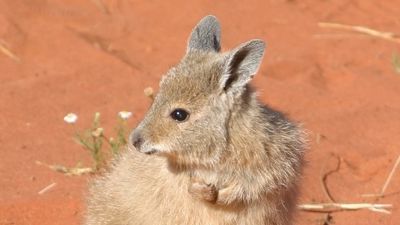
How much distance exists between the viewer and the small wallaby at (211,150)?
411cm

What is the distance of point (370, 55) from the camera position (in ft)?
25.7

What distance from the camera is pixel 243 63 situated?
4121mm

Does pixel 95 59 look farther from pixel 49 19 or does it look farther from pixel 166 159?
Result: pixel 166 159

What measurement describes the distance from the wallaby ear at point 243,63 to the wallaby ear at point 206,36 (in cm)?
35

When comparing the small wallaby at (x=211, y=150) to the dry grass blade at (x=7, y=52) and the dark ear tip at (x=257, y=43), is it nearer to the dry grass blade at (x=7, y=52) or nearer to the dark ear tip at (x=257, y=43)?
the dark ear tip at (x=257, y=43)

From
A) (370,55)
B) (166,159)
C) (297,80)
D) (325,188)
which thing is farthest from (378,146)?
(166,159)

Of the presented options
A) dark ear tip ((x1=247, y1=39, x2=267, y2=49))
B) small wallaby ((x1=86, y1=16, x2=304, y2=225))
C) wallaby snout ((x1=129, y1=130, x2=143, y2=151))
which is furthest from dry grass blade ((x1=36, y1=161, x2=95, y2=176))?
dark ear tip ((x1=247, y1=39, x2=267, y2=49))

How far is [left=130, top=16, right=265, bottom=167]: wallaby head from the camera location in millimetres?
4086

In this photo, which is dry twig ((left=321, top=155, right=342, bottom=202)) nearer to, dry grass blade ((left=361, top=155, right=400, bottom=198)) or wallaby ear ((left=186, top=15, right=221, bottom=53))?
dry grass blade ((left=361, top=155, right=400, bottom=198))

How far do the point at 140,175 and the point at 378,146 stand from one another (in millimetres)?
2245

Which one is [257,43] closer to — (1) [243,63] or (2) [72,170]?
(1) [243,63]

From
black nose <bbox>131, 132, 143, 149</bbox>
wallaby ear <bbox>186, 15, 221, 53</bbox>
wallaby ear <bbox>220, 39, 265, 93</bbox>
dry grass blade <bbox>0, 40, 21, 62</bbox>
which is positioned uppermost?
dry grass blade <bbox>0, 40, 21, 62</bbox>

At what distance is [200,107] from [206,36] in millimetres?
530

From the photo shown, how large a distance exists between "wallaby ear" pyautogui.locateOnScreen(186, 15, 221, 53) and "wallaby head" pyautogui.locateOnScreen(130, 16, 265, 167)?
0.26m
